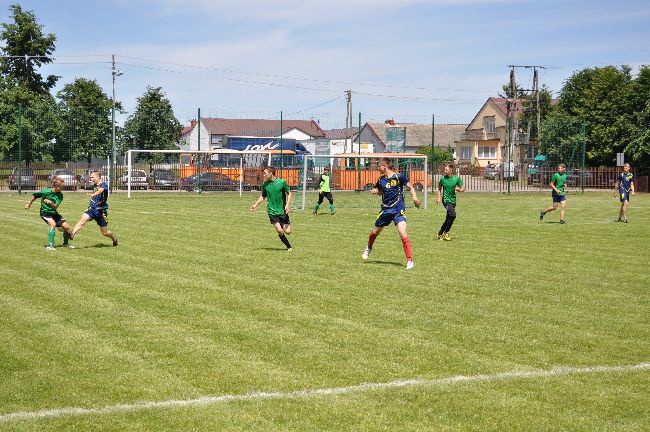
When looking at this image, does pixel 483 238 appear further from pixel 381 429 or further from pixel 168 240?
pixel 381 429

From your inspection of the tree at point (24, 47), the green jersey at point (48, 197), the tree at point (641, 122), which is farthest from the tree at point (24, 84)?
the tree at point (641, 122)

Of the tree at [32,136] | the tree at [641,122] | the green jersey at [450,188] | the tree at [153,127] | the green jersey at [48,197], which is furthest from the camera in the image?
the tree at [641,122]

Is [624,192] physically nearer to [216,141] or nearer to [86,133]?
[86,133]

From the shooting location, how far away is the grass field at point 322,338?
6801 millimetres

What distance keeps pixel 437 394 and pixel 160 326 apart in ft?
12.7

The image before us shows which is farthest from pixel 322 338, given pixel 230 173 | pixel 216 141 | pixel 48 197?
pixel 216 141

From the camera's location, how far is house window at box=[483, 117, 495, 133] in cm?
10794

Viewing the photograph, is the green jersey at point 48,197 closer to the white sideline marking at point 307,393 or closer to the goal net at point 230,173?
the white sideline marking at point 307,393

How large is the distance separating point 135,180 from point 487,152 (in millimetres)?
67702

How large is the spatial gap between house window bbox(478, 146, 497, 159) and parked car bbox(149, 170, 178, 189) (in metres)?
64.1

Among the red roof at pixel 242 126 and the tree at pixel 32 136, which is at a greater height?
the red roof at pixel 242 126

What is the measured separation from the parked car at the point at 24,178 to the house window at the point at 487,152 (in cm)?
7072

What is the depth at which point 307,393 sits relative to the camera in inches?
286

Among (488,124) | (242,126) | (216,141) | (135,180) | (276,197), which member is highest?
(242,126)
